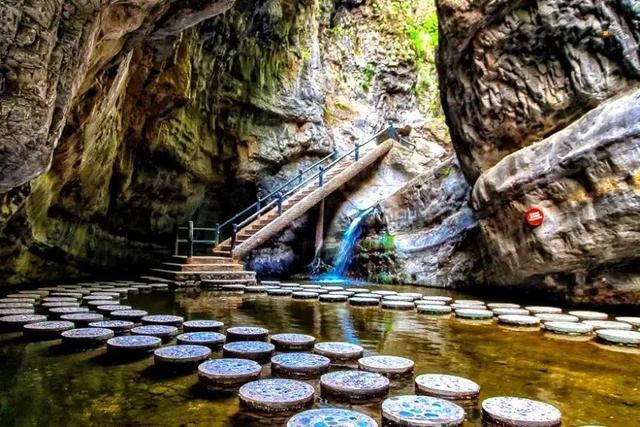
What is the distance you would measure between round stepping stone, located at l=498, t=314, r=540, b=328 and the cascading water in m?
7.97

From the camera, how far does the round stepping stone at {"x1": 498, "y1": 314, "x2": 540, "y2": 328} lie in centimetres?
648

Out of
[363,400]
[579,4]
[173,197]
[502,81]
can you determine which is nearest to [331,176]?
[173,197]

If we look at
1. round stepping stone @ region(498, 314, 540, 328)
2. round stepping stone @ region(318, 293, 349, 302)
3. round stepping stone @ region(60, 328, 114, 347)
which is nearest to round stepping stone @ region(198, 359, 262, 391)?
round stepping stone @ region(60, 328, 114, 347)

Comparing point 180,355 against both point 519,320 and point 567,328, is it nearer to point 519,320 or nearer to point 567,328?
point 519,320

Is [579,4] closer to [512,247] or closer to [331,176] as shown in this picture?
[512,247]

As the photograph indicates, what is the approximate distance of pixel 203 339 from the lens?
4.82m

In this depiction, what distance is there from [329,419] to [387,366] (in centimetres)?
130

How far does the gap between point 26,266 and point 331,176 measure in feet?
32.7

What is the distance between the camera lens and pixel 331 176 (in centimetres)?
1658

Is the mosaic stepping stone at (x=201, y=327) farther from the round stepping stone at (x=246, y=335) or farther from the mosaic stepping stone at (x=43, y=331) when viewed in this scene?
the mosaic stepping stone at (x=43, y=331)

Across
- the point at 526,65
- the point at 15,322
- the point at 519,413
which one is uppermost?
the point at 526,65

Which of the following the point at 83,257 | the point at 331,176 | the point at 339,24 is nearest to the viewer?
the point at 83,257

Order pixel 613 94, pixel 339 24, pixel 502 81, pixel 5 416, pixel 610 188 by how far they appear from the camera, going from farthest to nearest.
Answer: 1. pixel 339 24
2. pixel 502 81
3. pixel 613 94
4. pixel 610 188
5. pixel 5 416

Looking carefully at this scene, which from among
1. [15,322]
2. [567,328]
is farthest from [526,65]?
[15,322]
